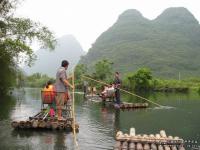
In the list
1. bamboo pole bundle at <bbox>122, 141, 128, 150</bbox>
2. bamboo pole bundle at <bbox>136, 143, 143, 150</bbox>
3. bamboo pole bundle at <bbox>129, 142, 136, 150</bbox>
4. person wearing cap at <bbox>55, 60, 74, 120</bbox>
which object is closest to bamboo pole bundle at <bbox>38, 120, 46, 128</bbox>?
person wearing cap at <bbox>55, 60, 74, 120</bbox>

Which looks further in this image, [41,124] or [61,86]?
[61,86]

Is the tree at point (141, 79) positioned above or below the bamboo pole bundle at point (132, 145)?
above

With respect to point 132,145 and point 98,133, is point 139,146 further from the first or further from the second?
point 98,133

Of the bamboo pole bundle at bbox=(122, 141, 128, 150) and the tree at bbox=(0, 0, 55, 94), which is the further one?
the tree at bbox=(0, 0, 55, 94)

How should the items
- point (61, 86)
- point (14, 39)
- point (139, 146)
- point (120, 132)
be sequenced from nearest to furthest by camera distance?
point (139, 146) → point (120, 132) → point (61, 86) → point (14, 39)

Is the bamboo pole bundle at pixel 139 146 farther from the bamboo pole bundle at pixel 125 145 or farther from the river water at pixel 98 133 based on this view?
the river water at pixel 98 133

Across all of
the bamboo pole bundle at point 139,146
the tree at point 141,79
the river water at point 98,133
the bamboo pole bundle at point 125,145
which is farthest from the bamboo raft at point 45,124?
the tree at point 141,79

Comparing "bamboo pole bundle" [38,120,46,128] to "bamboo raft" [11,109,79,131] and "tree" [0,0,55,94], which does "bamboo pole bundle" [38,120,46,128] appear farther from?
"tree" [0,0,55,94]

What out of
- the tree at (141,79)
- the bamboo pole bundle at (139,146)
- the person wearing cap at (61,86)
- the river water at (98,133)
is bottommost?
the river water at (98,133)

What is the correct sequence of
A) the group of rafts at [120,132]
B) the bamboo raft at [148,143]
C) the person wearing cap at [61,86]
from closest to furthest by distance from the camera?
the bamboo raft at [148,143] < the group of rafts at [120,132] < the person wearing cap at [61,86]

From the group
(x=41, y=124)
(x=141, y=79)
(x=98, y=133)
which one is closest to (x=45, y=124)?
(x=41, y=124)

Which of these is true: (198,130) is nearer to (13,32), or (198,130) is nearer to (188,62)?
(13,32)

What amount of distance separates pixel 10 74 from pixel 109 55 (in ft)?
468

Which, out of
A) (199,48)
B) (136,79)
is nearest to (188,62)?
(199,48)
